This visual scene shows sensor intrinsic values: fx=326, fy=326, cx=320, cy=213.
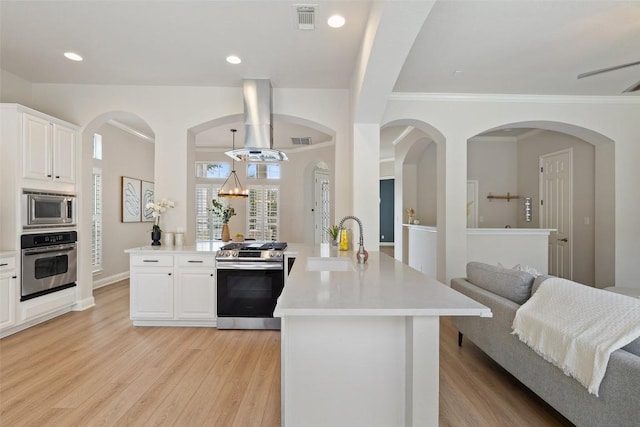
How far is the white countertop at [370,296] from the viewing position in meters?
1.37

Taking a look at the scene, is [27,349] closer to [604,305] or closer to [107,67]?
[107,67]

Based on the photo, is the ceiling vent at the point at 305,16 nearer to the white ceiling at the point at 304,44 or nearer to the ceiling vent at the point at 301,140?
the white ceiling at the point at 304,44

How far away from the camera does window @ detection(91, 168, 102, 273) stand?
5363 millimetres

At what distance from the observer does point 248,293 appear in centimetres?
358

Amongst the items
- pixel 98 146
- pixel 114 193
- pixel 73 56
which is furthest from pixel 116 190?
pixel 73 56

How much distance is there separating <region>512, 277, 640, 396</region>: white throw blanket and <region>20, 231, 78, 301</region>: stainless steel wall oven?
454 cm

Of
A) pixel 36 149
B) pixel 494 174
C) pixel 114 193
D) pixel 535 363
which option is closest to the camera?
pixel 535 363

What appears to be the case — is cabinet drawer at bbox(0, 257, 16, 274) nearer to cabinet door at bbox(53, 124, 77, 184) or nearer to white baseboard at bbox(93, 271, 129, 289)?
cabinet door at bbox(53, 124, 77, 184)

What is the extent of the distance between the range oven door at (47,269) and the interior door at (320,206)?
5.20 m

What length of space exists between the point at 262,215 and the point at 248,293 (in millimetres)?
4605

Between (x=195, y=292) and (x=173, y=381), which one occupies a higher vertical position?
(x=195, y=292)

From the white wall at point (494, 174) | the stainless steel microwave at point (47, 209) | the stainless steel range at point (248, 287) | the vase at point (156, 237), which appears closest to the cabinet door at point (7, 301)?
the stainless steel microwave at point (47, 209)

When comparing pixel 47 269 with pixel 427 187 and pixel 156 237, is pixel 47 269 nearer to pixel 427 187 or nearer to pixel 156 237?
pixel 156 237

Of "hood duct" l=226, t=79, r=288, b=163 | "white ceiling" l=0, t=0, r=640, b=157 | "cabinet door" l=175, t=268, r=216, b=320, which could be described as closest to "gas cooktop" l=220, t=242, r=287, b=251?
"cabinet door" l=175, t=268, r=216, b=320
